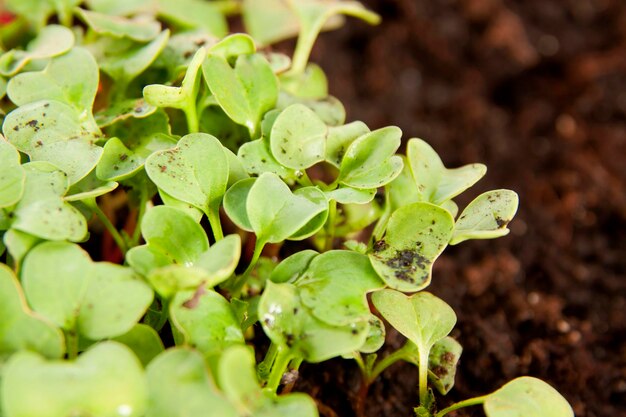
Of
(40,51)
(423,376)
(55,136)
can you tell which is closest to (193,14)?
(40,51)

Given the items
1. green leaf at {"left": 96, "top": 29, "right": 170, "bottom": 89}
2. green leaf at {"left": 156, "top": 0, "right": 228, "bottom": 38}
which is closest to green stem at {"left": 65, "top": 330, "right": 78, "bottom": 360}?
green leaf at {"left": 96, "top": 29, "right": 170, "bottom": 89}

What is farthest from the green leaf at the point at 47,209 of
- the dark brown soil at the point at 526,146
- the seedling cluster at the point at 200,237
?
the dark brown soil at the point at 526,146

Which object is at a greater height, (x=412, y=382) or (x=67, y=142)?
(x=67, y=142)

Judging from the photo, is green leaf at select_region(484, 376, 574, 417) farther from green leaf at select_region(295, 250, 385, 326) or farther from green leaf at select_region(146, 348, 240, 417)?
green leaf at select_region(146, 348, 240, 417)

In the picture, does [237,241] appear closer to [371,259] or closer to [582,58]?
[371,259]

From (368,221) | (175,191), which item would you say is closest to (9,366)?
(175,191)

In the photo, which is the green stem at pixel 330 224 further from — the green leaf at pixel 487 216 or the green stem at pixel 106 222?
the green stem at pixel 106 222
